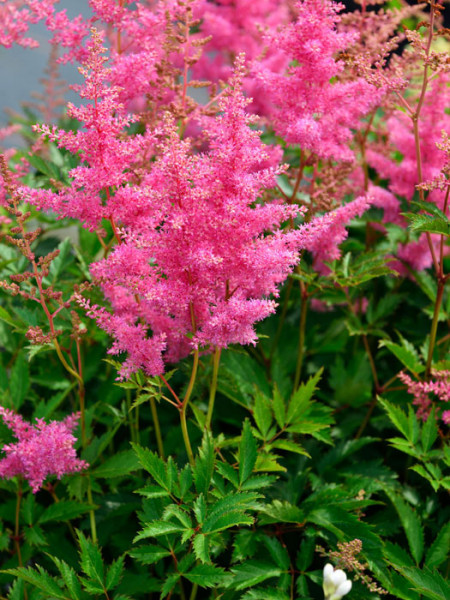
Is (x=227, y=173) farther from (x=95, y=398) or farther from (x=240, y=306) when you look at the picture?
(x=95, y=398)

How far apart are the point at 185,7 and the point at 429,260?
2.56 feet

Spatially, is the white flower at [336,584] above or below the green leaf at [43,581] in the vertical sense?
above

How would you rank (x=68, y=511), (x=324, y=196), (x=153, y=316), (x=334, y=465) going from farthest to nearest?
(x=334, y=465) → (x=324, y=196) → (x=68, y=511) → (x=153, y=316)

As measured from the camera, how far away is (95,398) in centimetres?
146

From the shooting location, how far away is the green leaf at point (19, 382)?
1255 millimetres

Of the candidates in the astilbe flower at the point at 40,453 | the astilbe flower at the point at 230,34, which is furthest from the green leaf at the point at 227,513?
the astilbe flower at the point at 230,34

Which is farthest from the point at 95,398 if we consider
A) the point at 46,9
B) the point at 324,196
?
the point at 46,9

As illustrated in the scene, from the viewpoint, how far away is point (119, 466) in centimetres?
112

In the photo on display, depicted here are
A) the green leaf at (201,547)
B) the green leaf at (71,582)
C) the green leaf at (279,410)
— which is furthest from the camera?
the green leaf at (279,410)

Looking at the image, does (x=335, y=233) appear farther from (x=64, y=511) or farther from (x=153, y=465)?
(x=64, y=511)

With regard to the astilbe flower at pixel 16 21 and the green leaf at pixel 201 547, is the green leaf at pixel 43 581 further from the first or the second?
the astilbe flower at pixel 16 21

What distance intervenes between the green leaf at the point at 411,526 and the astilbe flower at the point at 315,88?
25.1 inches

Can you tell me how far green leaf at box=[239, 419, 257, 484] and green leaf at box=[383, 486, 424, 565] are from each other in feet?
1.06

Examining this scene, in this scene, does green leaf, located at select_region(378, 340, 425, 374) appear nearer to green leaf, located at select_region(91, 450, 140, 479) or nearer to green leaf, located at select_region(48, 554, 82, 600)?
green leaf, located at select_region(91, 450, 140, 479)
